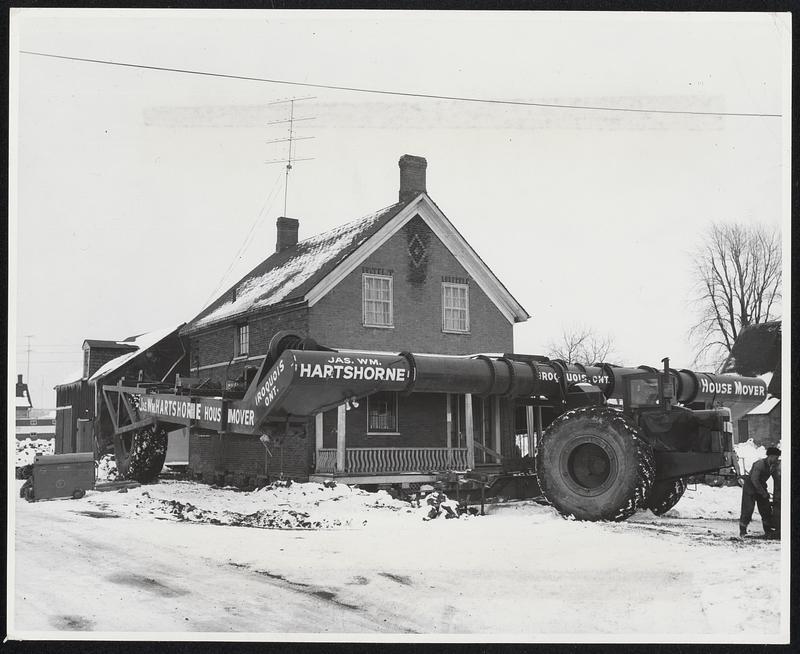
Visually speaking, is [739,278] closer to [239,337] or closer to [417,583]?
[417,583]

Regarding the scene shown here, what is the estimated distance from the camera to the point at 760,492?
9703mm

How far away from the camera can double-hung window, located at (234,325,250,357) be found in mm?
19344

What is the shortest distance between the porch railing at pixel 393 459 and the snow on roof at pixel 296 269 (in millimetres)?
3689

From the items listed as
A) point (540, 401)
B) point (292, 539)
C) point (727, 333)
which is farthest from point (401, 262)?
point (292, 539)

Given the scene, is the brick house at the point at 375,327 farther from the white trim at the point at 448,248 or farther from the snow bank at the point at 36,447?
the snow bank at the point at 36,447

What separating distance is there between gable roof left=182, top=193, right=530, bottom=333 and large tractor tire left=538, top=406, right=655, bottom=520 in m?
8.11

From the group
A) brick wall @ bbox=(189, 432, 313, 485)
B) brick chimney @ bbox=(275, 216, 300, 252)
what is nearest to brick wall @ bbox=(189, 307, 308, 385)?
brick wall @ bbox=(189, 432, 313, 485)

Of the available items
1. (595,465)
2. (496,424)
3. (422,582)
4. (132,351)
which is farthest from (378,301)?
(422,582)

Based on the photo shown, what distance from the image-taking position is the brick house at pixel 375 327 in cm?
1789

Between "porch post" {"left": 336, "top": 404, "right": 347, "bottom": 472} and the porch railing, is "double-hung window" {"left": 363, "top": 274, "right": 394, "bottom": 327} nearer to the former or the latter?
"porch post" {"left": 336, "top": 404, "right": 347, "bottom": 472}

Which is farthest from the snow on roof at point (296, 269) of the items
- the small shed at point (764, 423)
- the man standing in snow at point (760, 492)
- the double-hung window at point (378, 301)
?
the man standing in snow at point (760, 492)

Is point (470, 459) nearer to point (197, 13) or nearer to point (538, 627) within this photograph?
point (538, 627)

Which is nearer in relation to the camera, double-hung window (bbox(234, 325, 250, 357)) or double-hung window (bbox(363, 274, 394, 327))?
double-hung window (bbox(363, 274, 394, 327))

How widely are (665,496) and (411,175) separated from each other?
6.95 metres
